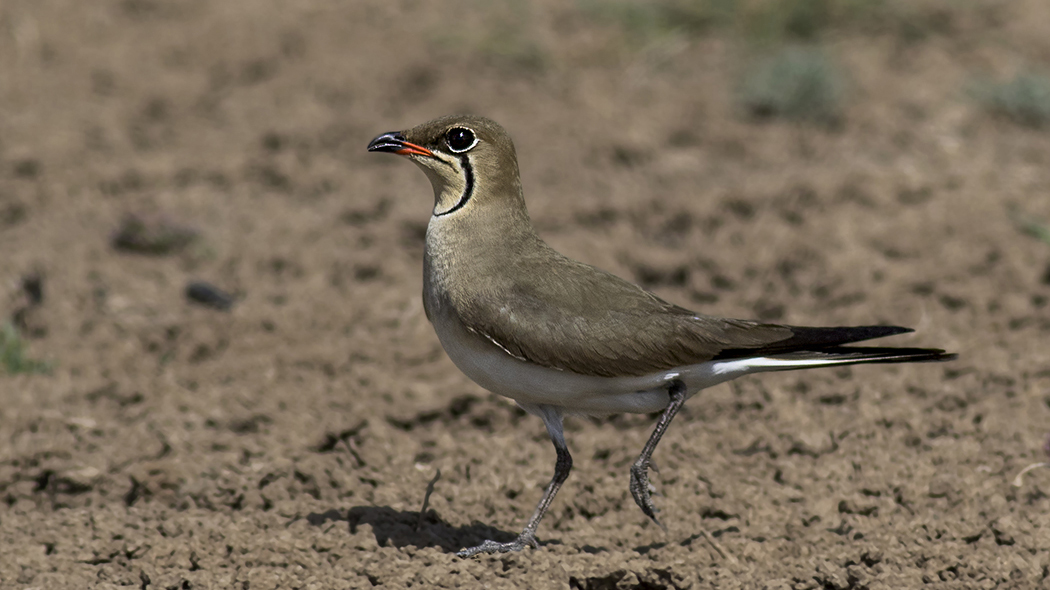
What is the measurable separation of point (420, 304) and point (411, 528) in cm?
251

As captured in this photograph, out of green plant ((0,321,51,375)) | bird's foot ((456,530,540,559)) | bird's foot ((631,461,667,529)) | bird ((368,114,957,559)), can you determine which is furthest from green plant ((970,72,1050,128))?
green plant ((0,321,51,375))

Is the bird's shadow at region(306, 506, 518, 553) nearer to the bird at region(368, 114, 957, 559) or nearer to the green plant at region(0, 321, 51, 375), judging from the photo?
the bird at region(368, 114, 957, 559)

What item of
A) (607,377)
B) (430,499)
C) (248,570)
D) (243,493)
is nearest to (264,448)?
(243,493)

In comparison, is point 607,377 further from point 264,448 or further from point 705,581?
point 264,448

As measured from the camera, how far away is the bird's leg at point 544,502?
4.46m

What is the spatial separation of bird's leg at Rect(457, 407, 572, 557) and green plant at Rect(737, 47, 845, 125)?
18.8ft

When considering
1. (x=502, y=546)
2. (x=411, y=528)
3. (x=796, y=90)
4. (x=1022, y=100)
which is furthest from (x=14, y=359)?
(x=1022, y=100)

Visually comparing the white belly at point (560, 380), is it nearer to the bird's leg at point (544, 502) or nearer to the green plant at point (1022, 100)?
the bird's leg at point (544, 502)

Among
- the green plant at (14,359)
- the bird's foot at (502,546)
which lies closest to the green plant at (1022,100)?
the bird's foot at (502,546)

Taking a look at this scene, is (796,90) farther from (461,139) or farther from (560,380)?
(560,380)

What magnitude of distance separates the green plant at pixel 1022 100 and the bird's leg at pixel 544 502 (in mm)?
6108

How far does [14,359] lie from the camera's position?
648cm

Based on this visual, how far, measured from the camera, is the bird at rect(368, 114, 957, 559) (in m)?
4.32

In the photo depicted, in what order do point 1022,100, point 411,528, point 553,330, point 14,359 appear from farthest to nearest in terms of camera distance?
point 1022,100 < point 14,359 < point 411,528 < point 553,330
